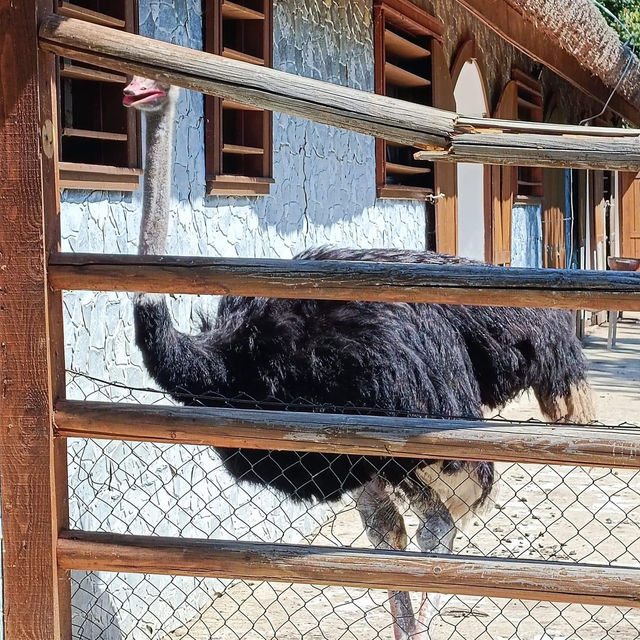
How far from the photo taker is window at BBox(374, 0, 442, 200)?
6094mm

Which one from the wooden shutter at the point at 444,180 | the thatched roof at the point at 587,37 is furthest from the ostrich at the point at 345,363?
the wooden shutter at the point at 444,180

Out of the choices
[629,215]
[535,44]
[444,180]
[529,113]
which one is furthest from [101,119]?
[629,215]

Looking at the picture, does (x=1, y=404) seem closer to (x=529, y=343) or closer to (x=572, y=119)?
(x=529, y=343)

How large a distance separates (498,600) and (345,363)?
135 centimetres

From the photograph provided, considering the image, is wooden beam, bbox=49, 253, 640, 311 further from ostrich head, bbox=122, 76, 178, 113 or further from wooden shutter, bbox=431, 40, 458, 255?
wooden shutter, bbox=431, 40, 458, 255

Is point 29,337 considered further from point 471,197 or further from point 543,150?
point 471,197

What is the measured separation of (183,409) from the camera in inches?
87.1

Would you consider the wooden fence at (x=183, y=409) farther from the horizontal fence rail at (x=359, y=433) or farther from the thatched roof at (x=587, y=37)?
the thatched roof at (x=587, y=37)

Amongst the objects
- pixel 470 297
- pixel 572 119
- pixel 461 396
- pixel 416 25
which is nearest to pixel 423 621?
pixel 461 396

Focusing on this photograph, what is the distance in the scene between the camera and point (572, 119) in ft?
39.9

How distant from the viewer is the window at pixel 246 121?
14.0 ft

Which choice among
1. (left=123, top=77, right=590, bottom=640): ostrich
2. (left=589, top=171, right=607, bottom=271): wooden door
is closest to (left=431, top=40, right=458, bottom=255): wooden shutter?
(left=123, top=77, right=590, bottom=640): ostrich

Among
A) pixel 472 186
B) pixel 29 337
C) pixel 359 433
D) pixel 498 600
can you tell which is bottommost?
pixel 498 600

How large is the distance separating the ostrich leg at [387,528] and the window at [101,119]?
1.22m
